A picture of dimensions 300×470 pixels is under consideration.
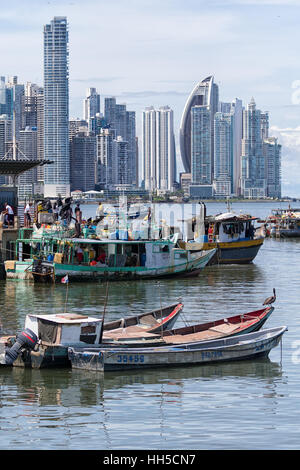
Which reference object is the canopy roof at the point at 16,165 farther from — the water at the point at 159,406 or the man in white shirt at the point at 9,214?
the water at the point at 159,406

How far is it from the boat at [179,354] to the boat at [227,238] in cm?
3299

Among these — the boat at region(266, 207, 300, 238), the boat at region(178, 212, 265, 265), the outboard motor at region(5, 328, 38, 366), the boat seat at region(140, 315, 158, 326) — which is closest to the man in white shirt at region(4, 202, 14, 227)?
the boat at region(178, 212, 265, 265)

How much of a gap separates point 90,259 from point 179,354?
74.2 ft

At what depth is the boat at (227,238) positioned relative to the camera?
61312 millimetres

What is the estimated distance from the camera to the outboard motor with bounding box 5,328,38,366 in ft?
83.7

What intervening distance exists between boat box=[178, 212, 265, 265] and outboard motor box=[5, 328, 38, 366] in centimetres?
3514

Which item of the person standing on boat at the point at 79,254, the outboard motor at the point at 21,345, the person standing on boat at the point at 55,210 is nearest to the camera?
the outboard motor at the point at 21,345

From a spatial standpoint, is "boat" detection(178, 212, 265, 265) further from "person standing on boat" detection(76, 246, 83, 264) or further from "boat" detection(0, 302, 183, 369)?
"boat" detection(0, 302, 183, 369)

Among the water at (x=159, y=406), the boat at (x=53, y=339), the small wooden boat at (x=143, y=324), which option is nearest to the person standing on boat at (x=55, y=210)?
the water at (x=159, y=406)

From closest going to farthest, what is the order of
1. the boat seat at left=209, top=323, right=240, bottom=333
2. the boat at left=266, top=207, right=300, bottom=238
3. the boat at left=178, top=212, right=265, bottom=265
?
the boat seat at left=209, top=323, right=240, bottom=333, the boat at left=178, top=212, right=265, bottom=265, the boat at left=266, top=207, right=300, bottom=238

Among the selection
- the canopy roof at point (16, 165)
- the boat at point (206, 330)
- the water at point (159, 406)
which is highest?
the canopy roof at point (16, 165)

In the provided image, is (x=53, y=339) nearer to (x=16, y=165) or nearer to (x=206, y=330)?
(x=206, y=330)

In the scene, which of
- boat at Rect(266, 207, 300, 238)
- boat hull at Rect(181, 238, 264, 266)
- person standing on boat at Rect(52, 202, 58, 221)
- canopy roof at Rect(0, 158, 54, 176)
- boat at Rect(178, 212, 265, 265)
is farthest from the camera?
boat at Rect(266, 207, 300, 238)
